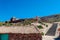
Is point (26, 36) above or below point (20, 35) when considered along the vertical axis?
below

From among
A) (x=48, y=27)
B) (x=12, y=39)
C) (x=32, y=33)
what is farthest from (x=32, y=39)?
(x=48, y=27)

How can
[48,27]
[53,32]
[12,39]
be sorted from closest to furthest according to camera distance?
[12,39]
[53,32]
[48,27]

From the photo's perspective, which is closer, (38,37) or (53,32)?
(38,37)

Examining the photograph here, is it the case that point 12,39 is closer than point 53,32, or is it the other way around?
point 12,39

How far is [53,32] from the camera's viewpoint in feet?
164

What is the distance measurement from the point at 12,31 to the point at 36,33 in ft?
13.3

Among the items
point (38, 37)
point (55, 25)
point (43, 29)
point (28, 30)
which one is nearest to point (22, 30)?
point (28, 30)

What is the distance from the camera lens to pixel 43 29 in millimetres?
49969

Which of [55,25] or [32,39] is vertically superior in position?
[55,25]

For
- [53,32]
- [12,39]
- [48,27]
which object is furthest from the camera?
[48,27]

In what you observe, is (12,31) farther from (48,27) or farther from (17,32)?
(48,27)

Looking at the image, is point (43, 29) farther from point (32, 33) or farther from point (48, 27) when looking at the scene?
point (32, 33)

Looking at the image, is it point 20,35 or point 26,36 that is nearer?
point 20,35

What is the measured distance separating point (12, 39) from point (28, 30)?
3.26 meters
